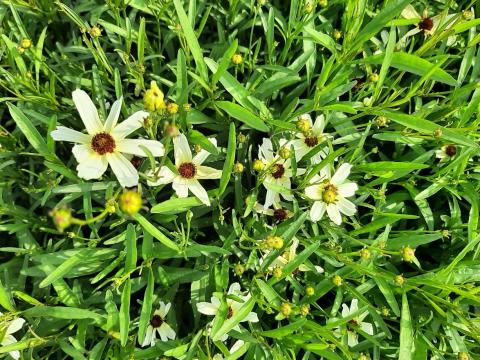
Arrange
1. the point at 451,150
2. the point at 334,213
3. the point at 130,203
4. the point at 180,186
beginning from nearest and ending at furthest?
1. the point at 130,203
2. the point at 180,186
3. the point at 334,213
4. the point at 451,150

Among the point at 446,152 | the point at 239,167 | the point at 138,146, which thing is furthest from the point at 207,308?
the point at 446,152

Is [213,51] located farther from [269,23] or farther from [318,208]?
[318,208]

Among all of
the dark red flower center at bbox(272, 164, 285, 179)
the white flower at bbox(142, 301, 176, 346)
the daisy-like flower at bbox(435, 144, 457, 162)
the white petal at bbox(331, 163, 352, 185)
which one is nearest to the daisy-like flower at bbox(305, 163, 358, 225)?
→ the white petal at bbox(331, 163, 352, 185)

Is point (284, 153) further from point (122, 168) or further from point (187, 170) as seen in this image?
point (122, 168)

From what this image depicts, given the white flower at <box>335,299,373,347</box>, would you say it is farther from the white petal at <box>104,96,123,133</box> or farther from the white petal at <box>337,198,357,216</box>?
the white petal at <box>104,96,123,133</box>

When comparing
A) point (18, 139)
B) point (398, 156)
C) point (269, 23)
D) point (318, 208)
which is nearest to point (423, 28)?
point (398, 156)

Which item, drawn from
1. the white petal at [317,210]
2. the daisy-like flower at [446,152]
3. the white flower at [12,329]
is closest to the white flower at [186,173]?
the white petal at [317,210]
